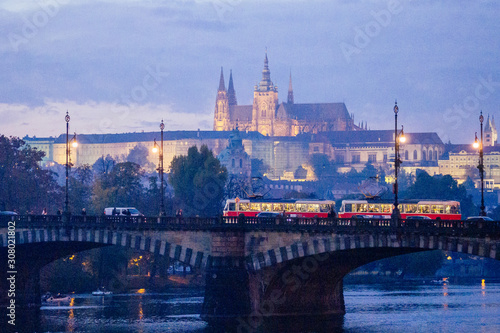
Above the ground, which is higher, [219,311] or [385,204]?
[385,204]

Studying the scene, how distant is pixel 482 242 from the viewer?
220ft

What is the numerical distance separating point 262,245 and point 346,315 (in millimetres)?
13018

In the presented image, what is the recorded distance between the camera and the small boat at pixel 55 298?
10056 centimetres

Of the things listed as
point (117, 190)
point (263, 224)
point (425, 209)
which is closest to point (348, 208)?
point (425, 209)

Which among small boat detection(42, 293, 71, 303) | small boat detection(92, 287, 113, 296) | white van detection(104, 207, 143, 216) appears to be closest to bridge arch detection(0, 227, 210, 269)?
white van detection(104, 207, 143, 216)

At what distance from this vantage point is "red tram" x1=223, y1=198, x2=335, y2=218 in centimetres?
9442

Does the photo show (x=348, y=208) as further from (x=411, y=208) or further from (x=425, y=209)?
(x=425, y=209)

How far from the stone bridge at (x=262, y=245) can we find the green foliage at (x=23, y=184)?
35.9 meters

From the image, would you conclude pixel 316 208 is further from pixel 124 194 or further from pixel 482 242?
pixel 124 194

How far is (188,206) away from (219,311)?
7912 cm

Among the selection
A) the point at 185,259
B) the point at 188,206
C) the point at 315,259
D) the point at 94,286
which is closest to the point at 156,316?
the point at 185,259

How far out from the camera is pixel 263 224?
78.9 m

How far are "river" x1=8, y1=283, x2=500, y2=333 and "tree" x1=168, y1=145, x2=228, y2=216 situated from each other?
139 feet

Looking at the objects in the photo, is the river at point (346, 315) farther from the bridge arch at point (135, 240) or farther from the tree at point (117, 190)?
the tree at point (117, 190)
